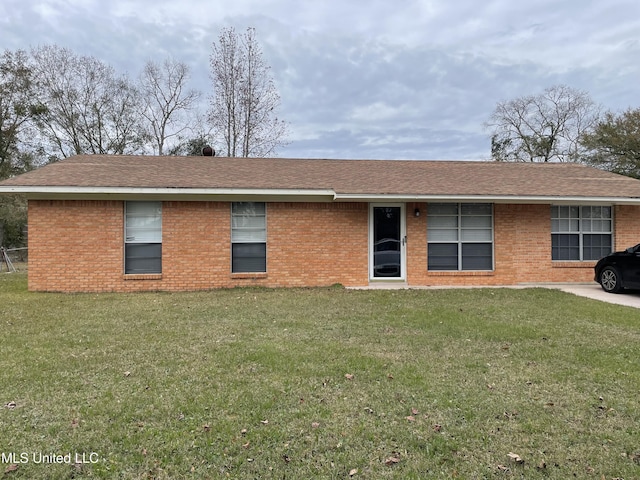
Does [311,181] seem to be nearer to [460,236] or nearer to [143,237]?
[460,236]

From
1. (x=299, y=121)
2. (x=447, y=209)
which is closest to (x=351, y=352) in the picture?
(x=447, y=209)

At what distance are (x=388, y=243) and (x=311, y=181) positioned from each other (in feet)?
8.78

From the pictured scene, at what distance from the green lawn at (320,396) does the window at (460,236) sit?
4250 mm

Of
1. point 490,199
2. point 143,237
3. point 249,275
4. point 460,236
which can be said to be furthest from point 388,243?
point 143,237

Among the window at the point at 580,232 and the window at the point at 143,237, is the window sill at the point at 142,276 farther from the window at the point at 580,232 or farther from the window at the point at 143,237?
the window at the point at 580,232

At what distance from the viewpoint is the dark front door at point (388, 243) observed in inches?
437

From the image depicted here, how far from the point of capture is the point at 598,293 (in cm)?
984

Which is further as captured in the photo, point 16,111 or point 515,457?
point 16,111

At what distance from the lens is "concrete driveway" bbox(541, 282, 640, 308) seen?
879cm

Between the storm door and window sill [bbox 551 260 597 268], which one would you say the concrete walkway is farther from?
window sill [bbox 551 260 597 268]

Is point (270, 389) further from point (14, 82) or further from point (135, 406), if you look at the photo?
point (14, 82)

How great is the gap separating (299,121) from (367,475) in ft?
76.2
